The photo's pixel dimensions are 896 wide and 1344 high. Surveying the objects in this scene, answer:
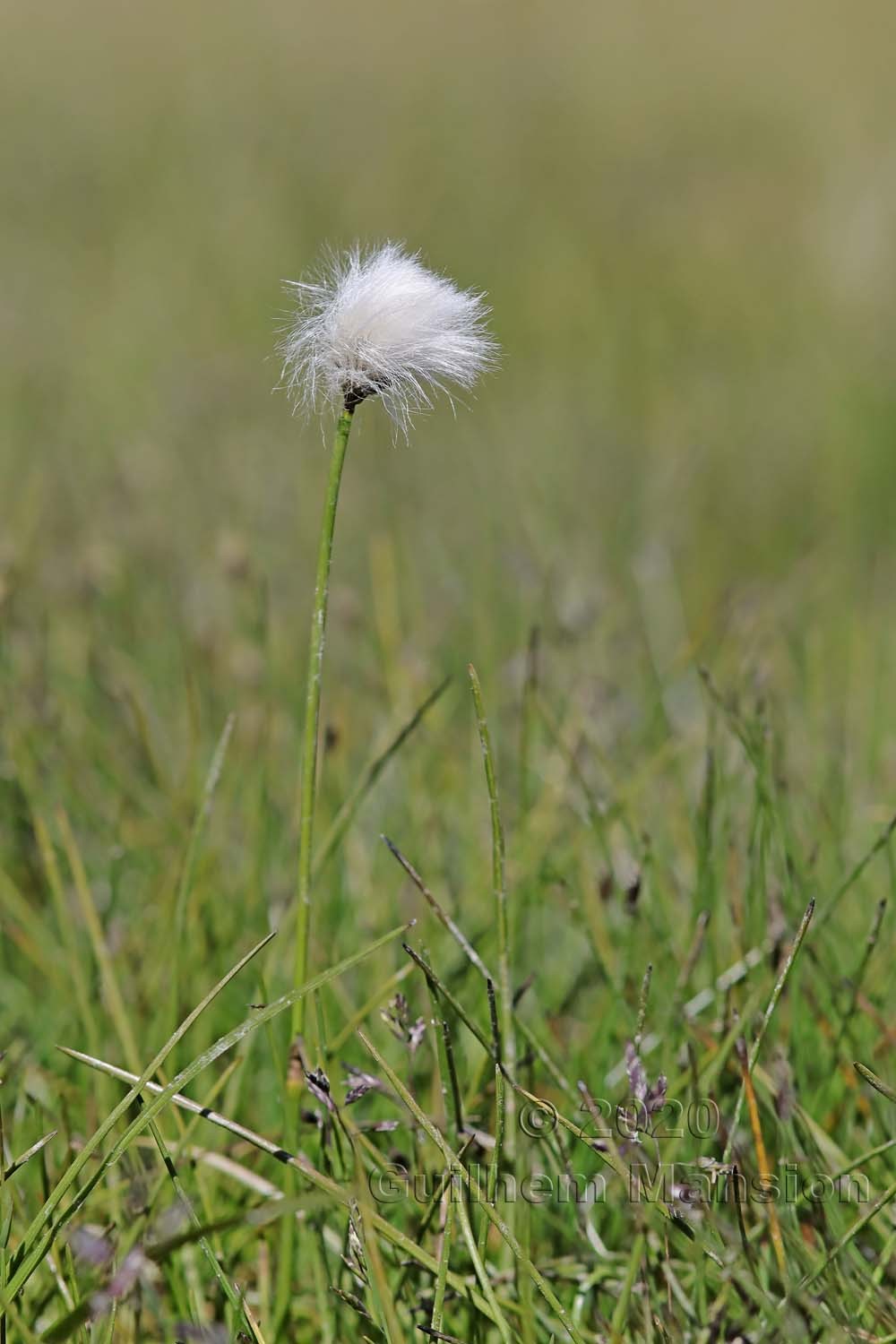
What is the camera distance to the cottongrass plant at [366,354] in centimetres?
81

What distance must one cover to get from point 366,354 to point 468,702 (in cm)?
137

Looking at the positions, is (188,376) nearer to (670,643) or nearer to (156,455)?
(156,455)

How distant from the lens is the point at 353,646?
2.18 metres

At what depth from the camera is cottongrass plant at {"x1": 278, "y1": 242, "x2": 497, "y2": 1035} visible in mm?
814

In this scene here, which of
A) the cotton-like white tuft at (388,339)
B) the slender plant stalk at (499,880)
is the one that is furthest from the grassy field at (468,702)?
the cotton-like white tuft at (388,339)

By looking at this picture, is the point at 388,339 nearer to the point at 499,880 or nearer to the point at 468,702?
the point at 499,880

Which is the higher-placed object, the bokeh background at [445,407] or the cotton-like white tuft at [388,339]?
the bokeh background at [445,407]

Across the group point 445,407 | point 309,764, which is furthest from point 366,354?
point 445,407

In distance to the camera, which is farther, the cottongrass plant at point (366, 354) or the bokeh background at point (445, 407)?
the bokeh background at point (445, 407)

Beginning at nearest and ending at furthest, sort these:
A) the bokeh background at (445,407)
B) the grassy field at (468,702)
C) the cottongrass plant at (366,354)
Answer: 1. the cottongrass plant at (366,354)
2. the grassy field at (468,702)
3. the bokeh background at (445,407)

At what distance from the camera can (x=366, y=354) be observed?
812 mm

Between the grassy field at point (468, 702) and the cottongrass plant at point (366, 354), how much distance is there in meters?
0.11

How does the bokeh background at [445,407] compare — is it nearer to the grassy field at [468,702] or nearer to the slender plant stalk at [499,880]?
the grassy field at [468,702]

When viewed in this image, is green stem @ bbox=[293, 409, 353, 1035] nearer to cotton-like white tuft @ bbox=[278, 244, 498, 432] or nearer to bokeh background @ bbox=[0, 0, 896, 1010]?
cotton-like white tuft @ bbox=[278, 244, 498, 432]
